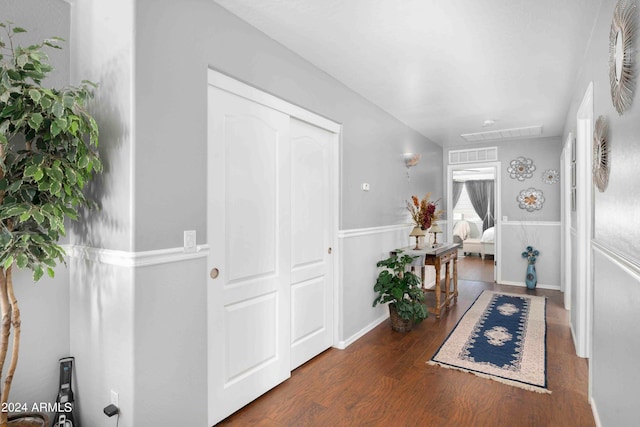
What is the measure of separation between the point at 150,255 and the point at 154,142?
56 cm

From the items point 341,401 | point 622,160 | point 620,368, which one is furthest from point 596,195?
point 341,401

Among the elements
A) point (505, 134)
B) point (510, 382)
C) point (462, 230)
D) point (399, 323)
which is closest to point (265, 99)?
point (399, 323)

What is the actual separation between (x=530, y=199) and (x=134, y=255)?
617 cm

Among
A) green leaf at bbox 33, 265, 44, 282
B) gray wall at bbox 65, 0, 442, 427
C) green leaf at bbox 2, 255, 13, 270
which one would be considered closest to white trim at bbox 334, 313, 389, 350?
gray wall at bbox 65, 0, 442, 427

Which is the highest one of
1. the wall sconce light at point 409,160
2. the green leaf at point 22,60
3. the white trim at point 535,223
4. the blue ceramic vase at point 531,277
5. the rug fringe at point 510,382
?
the wall sconce light at point 409,160

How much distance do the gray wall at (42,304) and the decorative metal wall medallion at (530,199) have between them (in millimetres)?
6341

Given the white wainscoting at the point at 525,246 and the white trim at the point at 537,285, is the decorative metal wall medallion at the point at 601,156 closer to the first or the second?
the white wainscoting at the point at 525,246

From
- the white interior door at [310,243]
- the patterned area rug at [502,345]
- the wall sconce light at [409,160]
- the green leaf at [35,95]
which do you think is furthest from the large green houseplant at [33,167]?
the wall sconce light at [409,160]

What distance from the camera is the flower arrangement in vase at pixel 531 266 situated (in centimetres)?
567

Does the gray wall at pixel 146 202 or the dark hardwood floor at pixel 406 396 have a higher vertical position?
the gray wall at pixel 146 202

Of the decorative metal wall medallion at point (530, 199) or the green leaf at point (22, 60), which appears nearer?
the green leaf at point (22, 60)

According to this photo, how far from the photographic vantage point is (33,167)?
55.8 inches

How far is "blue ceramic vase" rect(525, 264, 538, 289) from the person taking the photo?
5.66 metres

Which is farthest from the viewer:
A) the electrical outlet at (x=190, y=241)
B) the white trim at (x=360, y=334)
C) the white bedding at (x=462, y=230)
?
the white bedding at (x=462, y=230)
